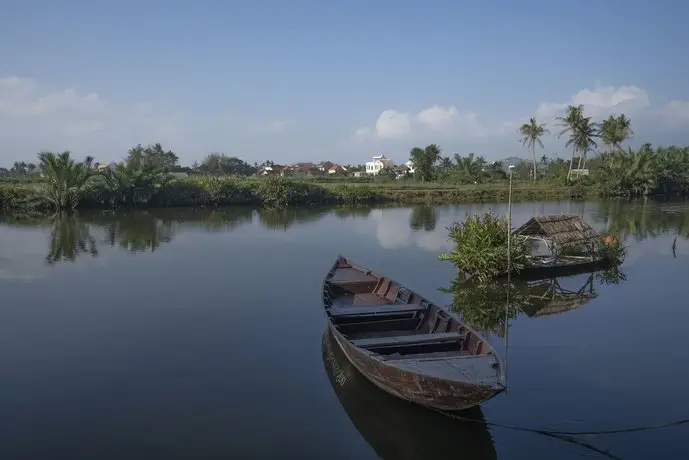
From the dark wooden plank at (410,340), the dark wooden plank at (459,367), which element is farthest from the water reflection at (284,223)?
the dark wooden plank at (459,367)

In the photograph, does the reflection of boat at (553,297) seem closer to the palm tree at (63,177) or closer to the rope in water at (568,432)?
the rope in water at (568,432)

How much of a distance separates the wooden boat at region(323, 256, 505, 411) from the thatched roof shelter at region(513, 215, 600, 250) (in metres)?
6.34

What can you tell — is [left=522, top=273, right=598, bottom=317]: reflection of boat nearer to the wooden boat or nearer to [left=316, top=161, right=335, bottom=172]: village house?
the wooden boat

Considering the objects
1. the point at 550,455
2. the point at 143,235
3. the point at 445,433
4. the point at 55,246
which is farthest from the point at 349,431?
the point at 143,235

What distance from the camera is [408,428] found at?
6.01 metres

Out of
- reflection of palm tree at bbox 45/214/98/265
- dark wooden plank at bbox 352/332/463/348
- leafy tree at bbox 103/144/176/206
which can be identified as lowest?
reflection of palm tree at bbox 45/214/98/265

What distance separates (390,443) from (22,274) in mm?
12142

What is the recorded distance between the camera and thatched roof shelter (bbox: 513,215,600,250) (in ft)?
46.9

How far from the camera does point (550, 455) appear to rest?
553 cm

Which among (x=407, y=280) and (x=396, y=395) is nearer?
(x=396, y=395)

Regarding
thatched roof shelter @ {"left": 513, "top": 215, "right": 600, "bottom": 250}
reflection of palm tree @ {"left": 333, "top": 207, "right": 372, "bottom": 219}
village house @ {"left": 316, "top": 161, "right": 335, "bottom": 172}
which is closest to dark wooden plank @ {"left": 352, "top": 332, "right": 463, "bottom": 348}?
thatched roof shelter @ {"left": 513, "top": 215, "right": 600, "bottom": 250}

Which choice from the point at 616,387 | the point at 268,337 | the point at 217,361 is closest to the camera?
the point at 616,387

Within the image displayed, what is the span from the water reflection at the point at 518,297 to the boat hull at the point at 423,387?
387 centimetres

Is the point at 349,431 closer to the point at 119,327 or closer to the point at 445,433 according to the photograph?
the point at 445,433
